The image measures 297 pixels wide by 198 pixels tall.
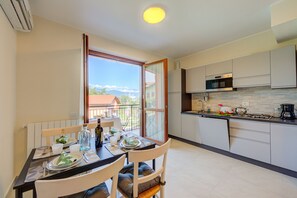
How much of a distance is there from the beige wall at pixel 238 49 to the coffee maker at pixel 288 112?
112 centimetres

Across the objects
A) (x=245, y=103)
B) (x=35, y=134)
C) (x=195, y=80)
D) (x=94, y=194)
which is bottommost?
(x=94, y=194)

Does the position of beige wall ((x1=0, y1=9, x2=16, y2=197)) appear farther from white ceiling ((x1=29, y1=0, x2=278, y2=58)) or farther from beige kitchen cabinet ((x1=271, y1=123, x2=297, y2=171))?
beige kitchen cabinet ((x1=271, y1=123, x2=297, y2=171))

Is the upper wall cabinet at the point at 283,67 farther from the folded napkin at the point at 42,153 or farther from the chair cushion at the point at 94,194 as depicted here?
the folded napkin at the point at 42,153

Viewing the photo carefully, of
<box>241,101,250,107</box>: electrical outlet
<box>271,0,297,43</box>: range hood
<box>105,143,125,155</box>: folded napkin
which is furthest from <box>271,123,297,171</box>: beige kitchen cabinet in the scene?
<box>105,143,125,155</box>: folded napkin

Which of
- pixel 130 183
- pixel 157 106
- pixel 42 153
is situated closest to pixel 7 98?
pixel 42 153

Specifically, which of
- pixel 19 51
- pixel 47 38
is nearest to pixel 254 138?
pixel 47 38

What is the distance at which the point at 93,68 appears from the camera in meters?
3.06

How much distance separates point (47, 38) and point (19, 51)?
0.44 metres

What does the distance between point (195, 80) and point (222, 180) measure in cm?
228

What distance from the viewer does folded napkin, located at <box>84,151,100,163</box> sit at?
106cm

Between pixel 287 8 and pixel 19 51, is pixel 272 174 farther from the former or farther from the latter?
pixel 19 51

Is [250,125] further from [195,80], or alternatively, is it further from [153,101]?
[153,101]

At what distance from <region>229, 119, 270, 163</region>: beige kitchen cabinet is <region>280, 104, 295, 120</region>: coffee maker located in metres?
0.38

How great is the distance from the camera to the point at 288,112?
214cm
